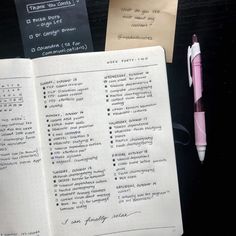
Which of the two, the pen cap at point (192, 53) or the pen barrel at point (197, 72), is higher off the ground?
the pen cap at point (192, 53)

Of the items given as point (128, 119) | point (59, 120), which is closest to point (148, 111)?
point (128, 119)

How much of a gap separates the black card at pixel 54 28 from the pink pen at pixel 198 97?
0.52ft

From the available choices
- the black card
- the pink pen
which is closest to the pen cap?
the pink pen

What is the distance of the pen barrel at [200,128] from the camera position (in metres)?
0.62

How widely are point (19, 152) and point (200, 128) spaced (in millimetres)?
279

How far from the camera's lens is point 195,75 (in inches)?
24.0

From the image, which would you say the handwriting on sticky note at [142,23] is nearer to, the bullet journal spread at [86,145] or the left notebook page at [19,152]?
the bullet journal spread at [86,145]

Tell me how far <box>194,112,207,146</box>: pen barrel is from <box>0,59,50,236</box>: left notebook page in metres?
0.24

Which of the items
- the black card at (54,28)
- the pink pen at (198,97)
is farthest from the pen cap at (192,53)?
the black card at (54,28)

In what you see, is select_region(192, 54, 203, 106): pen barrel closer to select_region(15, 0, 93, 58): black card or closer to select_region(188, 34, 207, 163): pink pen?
select_region(188, 34, 207, 163): pink pen

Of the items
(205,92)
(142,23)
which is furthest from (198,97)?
(142,23)

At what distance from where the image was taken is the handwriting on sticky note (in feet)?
2.00

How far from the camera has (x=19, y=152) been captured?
1.96 ft

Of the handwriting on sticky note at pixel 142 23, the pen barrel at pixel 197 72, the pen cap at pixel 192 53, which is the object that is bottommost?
the pen barrel at pixel 197 72
